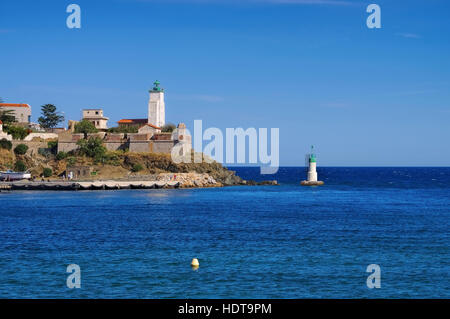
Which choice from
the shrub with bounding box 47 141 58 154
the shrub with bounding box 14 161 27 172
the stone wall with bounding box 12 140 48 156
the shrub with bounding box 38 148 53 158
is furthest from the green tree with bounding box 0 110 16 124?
the shrub with bounding box 14 161 27 172

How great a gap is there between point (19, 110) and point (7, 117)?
785cm

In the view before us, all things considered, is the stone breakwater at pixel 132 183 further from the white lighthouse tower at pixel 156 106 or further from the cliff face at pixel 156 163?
the white lighthouse tower at pixel 156 106

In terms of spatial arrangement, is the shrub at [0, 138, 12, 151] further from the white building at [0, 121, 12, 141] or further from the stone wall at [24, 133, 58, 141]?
the stone wall at [24, 133, 58, 141]

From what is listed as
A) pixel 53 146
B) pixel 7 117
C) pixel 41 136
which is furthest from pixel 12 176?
pixel 7 117

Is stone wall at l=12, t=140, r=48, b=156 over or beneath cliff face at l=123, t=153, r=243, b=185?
over

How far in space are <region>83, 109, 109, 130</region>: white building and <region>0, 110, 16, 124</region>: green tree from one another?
1420 cm

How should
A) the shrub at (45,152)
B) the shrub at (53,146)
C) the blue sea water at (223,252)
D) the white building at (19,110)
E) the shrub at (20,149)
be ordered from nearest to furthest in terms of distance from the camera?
the blue sea water at (223,252) < the shrub at (20,149) < the shrub at (45,152) < the shrub at (53,146) < the white building at (19,110)

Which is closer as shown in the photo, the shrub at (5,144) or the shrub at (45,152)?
the shrub at (5,144)

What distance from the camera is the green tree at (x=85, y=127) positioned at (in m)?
102

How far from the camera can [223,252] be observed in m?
27.7

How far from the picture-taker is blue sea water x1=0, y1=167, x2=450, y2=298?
2011cm

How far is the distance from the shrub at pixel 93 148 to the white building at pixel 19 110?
24963mm

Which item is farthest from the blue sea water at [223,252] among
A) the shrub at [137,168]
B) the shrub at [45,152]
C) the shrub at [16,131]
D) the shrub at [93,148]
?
the shrub at [16,131]
